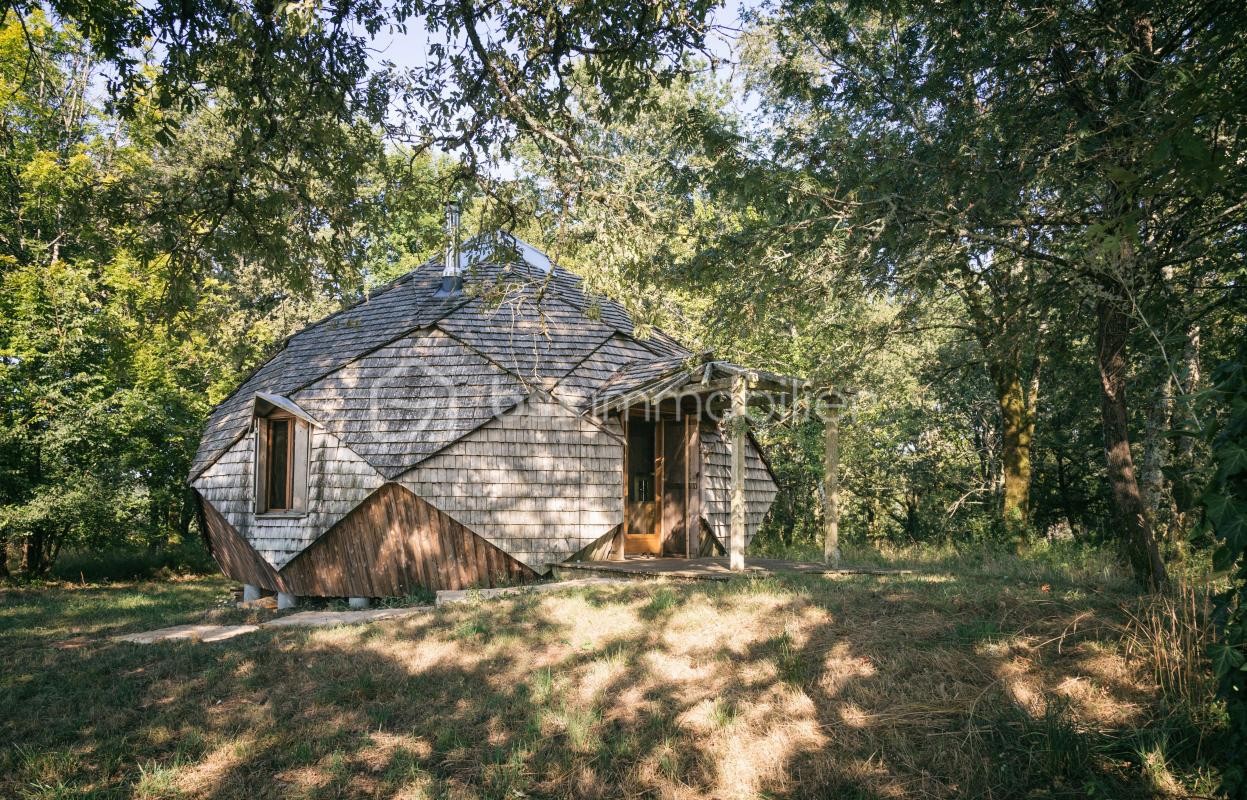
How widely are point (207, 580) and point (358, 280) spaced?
1253cm

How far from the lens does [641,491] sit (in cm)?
1170

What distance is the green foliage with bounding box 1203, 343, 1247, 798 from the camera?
2.57 m

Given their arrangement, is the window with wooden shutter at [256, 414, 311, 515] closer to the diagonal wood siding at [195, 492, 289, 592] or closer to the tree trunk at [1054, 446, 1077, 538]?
the diagonal wood siding at [195, 492, 289, 592]

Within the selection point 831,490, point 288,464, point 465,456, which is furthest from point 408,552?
point 831,490

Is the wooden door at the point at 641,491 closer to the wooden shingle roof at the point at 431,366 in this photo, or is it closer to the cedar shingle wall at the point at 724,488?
the cedar shingle wall at the point at 724,488

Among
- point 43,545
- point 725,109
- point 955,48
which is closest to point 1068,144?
point 955,48

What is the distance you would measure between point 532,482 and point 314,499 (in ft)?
9.29

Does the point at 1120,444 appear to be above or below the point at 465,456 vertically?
below

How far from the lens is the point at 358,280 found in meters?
6.82

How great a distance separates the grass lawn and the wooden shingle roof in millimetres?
3817

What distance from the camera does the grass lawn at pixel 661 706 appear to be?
403cm

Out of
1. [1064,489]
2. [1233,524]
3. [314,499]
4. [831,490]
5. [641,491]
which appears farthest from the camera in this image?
[1064,489]

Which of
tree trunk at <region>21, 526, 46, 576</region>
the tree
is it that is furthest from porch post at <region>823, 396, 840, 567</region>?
tree trunk at <region>21, 526, 46, 576</region>

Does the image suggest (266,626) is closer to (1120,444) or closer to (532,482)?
(532,482)
